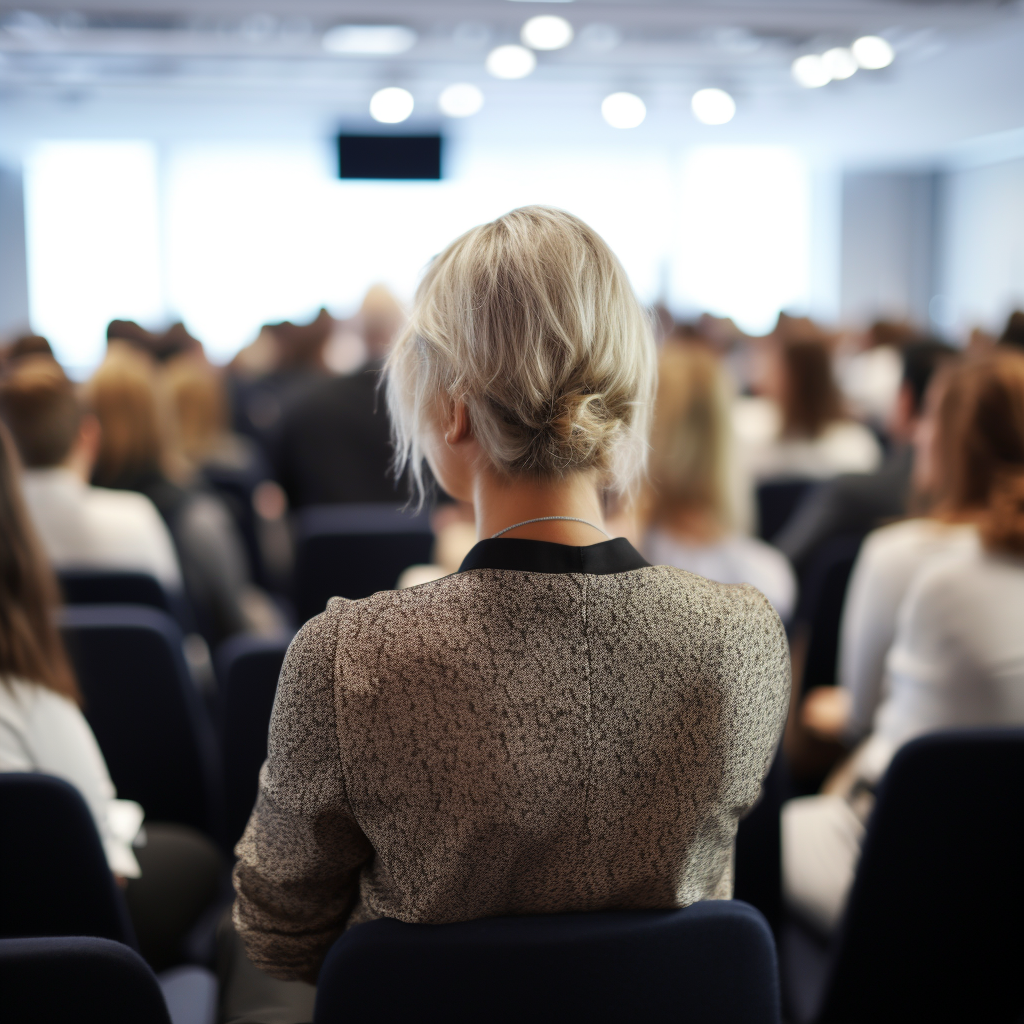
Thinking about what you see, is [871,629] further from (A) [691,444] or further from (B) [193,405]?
(B) [193,405]

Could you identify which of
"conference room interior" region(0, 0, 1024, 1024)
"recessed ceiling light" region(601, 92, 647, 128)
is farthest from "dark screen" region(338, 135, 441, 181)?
"conference room interior" region(0, 0, 1024, 1024)

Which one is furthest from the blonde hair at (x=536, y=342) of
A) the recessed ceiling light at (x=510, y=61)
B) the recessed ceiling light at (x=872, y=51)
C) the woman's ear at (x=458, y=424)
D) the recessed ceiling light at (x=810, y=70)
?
the recessed ceiling light at (x=810, y=70)

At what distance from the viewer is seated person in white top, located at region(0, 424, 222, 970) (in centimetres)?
137

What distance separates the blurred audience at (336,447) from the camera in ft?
13.1

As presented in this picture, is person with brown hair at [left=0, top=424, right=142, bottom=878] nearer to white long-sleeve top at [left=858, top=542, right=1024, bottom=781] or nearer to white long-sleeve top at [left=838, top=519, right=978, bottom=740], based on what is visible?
white long-sleeve top at [left=858, top=542, right=1024, bottom=781]

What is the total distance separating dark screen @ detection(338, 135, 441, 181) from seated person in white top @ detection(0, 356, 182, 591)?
30.8ft

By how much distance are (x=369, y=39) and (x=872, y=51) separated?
3983 mm

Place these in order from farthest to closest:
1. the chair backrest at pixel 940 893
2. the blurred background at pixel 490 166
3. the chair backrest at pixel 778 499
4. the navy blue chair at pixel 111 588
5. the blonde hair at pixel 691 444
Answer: the blurred background at pixel 490 166, the chair backrest at pixel 778 499, the blonde hair at pixel 691 444, the navy blue chair at pixel 111 588, the chair backrest at pixel 940 893

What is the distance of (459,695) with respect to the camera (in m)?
0.87

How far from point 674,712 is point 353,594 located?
2.14 metres

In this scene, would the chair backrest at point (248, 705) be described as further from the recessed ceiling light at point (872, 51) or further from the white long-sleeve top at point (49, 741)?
the recessed ceiling light at point (872, 51)

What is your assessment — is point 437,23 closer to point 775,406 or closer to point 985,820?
point 775,406

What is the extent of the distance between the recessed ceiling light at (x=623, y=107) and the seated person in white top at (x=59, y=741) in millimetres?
9531

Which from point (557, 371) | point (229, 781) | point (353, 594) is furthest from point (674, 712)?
point (353, 594)
